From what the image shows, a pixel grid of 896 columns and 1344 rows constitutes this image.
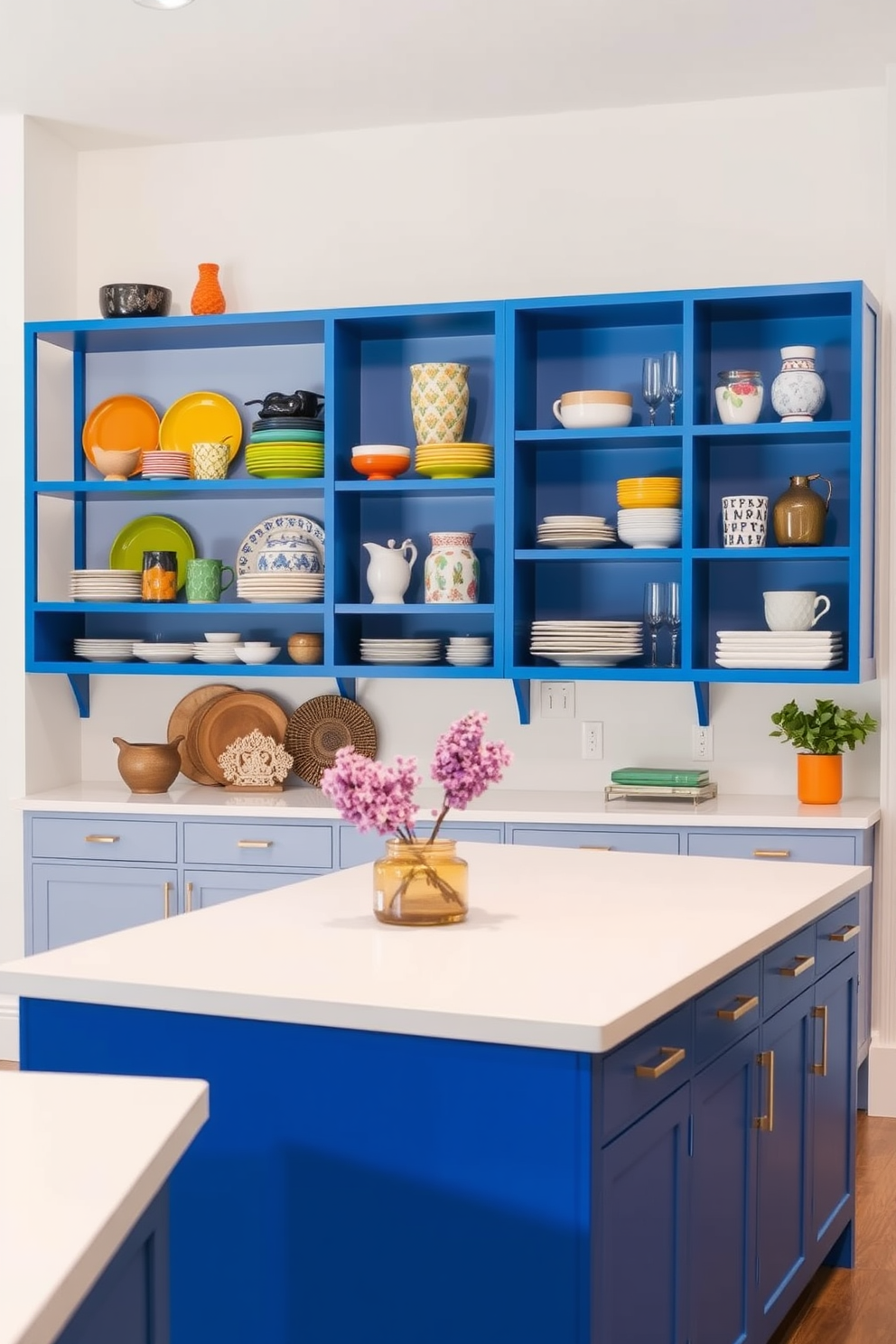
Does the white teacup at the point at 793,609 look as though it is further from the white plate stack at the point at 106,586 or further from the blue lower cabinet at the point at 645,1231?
the blue lower cabinet at the point at 645,1231

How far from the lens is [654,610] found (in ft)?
14.6

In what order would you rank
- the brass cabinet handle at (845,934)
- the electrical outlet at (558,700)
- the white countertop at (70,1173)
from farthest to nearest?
1. the electrical outlet at (558,700)
2. the brass cabinet handle at (845,934)
3. the white countertop at (70,1173)

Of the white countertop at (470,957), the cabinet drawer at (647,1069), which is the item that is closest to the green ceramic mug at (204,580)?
the white countertop at (470,957)

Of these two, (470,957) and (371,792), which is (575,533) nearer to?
(371,792)

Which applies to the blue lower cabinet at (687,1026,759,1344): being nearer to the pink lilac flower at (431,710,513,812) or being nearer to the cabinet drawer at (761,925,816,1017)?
the cabinet drawer at (761,925,816,1017)

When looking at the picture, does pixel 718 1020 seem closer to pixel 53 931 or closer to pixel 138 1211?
pixel 138 1211

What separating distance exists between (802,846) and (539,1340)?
94.3 inches

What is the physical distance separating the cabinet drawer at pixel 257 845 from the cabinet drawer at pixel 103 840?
0.08 meters

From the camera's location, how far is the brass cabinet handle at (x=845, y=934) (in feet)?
9.97

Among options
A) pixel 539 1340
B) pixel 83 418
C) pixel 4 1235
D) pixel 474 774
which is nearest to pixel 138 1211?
pixel 4 1235

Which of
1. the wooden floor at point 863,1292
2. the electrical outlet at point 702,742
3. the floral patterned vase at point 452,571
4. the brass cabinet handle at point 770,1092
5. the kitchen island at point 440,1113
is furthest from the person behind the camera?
the electrical outlet at point 702,742

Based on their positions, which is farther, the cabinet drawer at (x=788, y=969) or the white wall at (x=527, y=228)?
the white wall at (x=527, y=228)

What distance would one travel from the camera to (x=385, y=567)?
4.61 m

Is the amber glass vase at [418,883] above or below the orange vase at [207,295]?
below
